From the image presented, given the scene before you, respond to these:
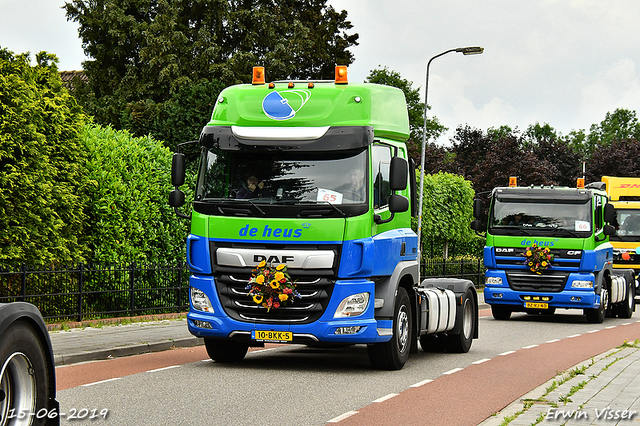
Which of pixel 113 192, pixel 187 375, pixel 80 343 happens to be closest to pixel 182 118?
pixel 113 192

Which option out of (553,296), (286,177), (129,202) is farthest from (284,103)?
(553,296)

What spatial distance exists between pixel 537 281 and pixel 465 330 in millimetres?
6866

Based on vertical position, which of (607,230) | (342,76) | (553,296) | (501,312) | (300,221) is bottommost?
(501,312)

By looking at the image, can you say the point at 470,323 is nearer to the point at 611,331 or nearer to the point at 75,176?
the point at 611,331

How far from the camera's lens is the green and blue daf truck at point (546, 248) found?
20.5 m

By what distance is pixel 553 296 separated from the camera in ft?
67.7

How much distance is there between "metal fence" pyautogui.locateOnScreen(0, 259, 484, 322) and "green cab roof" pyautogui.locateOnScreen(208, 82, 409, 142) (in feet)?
17.2

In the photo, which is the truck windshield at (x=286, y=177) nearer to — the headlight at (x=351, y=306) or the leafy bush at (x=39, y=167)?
the headlight at (x=351, y=306)

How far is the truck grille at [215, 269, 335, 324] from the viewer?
35.6ft

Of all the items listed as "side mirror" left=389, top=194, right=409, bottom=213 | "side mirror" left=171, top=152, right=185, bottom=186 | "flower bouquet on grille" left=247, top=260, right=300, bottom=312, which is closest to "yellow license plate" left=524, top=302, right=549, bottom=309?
"side mirror" left=389, top=194, right=409, bottom=213

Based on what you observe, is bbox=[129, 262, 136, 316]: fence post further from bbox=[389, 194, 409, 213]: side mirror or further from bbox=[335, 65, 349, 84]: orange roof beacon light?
bbox=[389, 194, 409, 213]: side mirror

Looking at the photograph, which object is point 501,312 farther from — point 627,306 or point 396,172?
point 396,172

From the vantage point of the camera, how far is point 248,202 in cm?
1110

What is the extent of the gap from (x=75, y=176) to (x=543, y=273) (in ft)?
34.6
